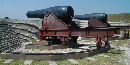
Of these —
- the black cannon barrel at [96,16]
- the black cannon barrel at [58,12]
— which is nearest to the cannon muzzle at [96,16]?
the black cannon barrel at [96,16]

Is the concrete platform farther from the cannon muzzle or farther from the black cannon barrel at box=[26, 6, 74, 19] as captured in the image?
the cannon muzzle

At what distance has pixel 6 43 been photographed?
1598 cm

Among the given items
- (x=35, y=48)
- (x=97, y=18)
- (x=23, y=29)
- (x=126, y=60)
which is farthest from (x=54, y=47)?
(x=23, y=29)

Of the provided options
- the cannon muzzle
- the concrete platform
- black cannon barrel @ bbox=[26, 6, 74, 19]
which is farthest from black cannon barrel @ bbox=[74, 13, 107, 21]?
the concrete platform

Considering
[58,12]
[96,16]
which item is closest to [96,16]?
[96,16]

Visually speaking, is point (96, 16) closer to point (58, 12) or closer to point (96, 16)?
point (96, 16)

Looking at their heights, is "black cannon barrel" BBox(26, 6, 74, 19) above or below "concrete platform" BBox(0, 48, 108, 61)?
above

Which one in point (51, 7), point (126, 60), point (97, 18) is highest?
point (51, 7)

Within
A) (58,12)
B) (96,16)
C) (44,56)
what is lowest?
(44,56)

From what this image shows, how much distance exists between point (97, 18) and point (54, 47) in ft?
23.5

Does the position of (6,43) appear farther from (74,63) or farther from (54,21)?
(74,63)

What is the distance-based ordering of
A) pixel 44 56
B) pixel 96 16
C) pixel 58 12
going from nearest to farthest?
pixel 44 56
pixel 58 12
pixel 96 16

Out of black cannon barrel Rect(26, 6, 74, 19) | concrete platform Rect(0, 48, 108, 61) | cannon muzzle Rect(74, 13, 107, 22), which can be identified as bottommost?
concrete platform Rect(0, 48, 108, 61)

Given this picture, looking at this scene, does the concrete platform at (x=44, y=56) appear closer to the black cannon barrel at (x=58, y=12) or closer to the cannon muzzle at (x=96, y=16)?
the black cannon barrel at (x=58, y=12)
